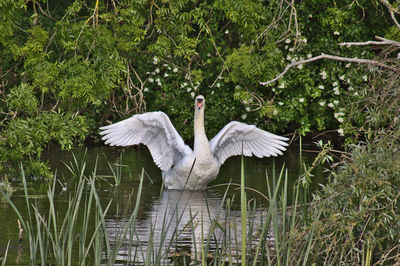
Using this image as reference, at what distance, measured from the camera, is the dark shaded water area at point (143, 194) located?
6.40 metres

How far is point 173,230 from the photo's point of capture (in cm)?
774

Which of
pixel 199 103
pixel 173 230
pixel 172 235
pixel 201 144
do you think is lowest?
pixel 173 230

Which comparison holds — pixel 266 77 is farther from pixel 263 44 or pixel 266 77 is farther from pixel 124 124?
pixel 124 124

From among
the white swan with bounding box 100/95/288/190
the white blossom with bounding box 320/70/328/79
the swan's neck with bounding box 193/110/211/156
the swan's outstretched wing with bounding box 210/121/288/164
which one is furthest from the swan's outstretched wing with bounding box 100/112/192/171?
the white blossom with bounding box 320/70/328/79

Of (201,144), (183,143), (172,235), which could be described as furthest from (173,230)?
(172,235)

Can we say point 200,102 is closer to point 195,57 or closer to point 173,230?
point 173,230

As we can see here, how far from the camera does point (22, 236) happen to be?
6840 millimetres

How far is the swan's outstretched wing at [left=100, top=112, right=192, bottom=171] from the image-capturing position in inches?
407

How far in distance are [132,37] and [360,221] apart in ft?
21.8

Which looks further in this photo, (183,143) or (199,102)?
(183,143)

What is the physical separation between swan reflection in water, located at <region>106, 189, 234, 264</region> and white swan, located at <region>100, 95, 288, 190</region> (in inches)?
10.5

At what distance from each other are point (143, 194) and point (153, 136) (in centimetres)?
136

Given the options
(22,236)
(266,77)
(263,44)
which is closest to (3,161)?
(22,236)

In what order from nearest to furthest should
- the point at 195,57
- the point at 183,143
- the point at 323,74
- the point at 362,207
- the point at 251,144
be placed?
the point at 362,207, the point at 183,143, the point at 251,144, the point at 323,74, the point at 195,57
